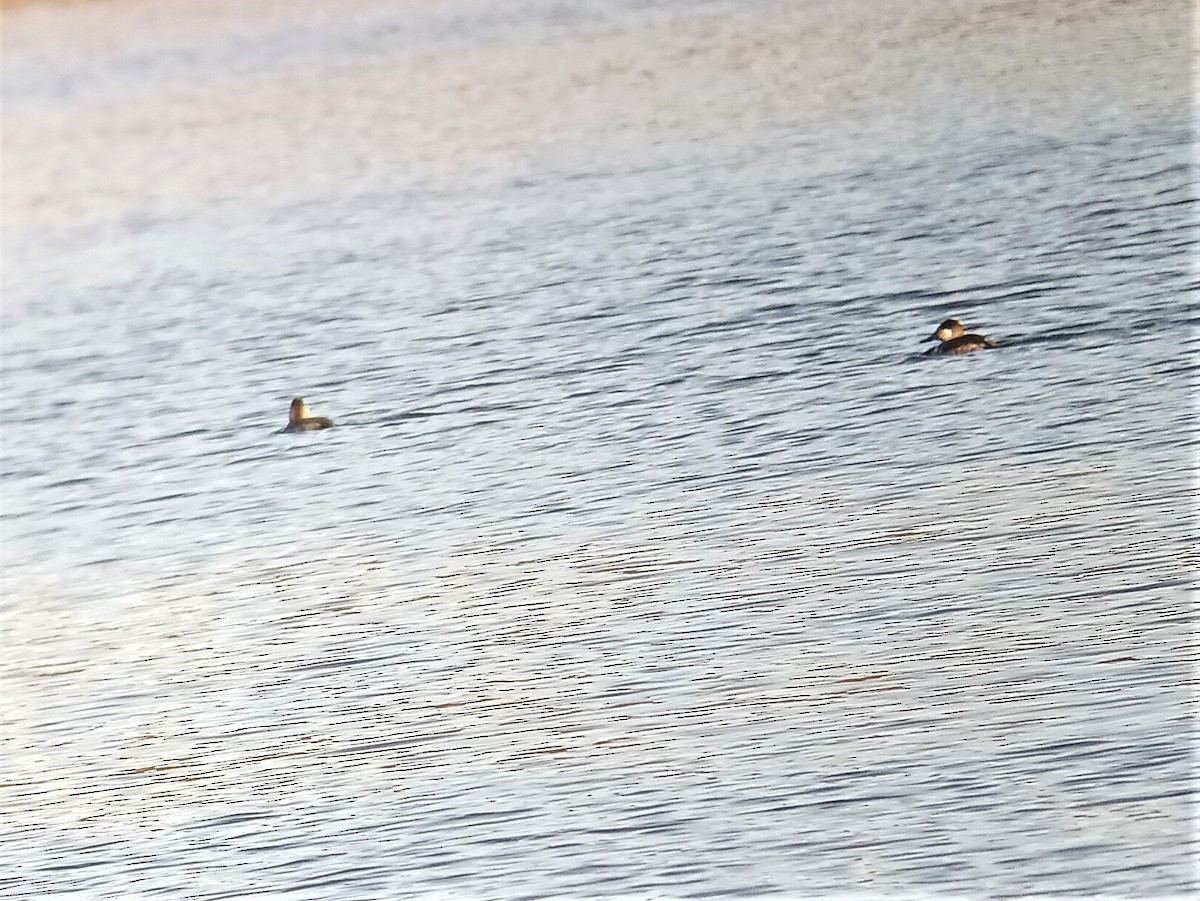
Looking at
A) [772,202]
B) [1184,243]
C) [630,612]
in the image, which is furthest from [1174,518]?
[772,202]

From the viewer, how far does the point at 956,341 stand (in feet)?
27.7

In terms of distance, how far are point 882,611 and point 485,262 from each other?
5334 mm

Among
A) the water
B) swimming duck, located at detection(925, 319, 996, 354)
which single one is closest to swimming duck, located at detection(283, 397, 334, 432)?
the water

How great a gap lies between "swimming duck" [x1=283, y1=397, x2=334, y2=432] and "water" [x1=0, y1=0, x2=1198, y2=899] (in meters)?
0.12

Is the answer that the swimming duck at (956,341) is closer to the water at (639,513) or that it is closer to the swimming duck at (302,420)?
the water at (639,513)

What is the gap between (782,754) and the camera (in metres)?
5.41

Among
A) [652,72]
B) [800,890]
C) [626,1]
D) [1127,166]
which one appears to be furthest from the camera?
[626,1]

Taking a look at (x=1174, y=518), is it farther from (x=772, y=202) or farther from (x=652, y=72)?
(x=652, y=72)

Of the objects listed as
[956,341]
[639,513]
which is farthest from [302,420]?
[956,341]

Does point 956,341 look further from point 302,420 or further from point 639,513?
point 302,420

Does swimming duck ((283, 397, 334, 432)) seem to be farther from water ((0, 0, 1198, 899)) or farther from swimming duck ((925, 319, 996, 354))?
swimming duck ((925, 319, 996, 354))

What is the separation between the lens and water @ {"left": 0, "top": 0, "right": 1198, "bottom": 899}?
5.23 metres

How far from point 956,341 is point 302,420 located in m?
2.35

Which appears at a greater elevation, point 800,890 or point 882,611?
point 882,611
